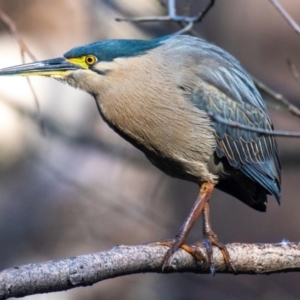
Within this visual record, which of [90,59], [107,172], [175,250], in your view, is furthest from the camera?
[107,172]

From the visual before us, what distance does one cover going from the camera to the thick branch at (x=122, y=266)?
210 cm

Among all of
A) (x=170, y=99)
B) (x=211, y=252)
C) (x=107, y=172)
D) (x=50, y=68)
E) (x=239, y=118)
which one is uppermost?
(x=50, y=68)

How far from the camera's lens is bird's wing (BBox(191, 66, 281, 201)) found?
2.80 meters

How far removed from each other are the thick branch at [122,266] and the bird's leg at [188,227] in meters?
0.02

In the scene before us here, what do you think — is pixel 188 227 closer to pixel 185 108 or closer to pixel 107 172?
pixel 185 108

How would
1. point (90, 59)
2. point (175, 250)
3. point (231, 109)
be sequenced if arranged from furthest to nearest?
1. point (231, 109)
2. point (90, 59)
3. point (175, 250)

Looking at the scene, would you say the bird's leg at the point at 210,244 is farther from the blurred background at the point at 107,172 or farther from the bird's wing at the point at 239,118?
the blurred background at the point at 107,172

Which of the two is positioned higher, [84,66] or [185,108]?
[84,66]

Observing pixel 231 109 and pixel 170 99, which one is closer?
pixel 170 99

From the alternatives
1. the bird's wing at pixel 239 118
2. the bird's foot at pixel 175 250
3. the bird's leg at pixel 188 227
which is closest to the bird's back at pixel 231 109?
the bird's wing at pixel 239 118

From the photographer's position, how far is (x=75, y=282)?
217 cm

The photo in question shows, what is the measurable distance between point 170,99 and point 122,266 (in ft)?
2.44

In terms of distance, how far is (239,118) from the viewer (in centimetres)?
292

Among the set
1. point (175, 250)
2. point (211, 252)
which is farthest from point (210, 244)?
point (175, 250)
